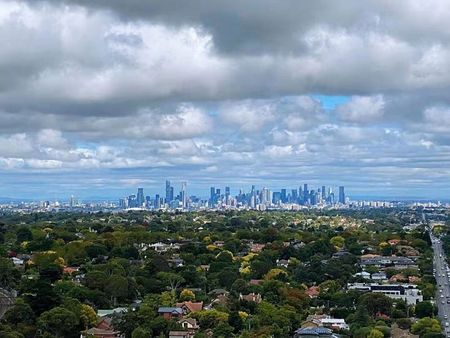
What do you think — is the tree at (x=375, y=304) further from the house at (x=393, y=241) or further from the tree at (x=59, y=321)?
the house at (x=393, y=241)

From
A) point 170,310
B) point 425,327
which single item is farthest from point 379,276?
point 170,310

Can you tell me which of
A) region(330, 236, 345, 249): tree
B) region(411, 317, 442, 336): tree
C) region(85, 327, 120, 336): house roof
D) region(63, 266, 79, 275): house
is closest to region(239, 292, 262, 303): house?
region(411, 317, 442, 336): tree

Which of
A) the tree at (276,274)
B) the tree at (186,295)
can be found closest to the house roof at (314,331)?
the tree at (186,295)

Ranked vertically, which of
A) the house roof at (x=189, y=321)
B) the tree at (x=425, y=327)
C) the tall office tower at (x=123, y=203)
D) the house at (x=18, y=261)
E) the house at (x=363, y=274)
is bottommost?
the tall office tower at (x=123, y=203)

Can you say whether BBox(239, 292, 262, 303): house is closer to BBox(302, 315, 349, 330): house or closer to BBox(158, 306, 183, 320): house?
BBox(302, 315, 349, 330): house

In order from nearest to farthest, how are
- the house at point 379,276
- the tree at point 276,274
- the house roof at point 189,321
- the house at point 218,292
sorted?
the house roof at point 189,321, the house at point 218,292, the tree at point 276,274, the house at point 379,276

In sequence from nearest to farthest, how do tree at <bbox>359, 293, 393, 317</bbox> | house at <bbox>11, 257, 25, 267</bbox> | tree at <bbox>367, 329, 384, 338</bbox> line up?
tree at <bbox>367, 329, 384, 338</bbox>, tree at <bbox>359, 293, 393, 317</bbox>, house at <bbox>11, 257, 25, 267</bbox>

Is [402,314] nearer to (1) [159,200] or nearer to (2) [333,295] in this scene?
(2) [333,295]
